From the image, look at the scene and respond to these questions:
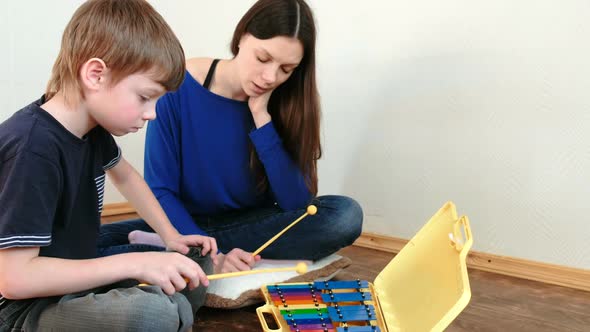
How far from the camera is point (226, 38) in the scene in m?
2.07

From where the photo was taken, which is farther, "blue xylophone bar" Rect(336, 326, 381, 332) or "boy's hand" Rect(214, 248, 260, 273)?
"boy's hand" Rect(214, 248, 260, 273)

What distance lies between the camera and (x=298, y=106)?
4.28 ft

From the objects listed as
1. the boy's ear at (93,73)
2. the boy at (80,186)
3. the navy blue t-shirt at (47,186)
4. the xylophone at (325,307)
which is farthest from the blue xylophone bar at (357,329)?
the boy's ear at (93,73)

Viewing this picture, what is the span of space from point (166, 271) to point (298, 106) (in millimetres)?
622

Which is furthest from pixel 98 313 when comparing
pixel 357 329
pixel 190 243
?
pixel 357 329

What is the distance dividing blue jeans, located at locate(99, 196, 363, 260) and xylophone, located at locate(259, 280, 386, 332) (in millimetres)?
293

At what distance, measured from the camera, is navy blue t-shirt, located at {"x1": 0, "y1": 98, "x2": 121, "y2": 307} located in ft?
2.38

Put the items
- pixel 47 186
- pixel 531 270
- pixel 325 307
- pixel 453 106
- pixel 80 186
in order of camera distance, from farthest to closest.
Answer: pixel 453 106
pixel 531 270
pixel 325 307
pixel 80 186
pixel 47 186

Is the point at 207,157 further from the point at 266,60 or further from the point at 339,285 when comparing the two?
the point at 339,285

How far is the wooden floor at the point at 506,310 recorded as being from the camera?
107 cm

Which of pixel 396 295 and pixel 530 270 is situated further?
pixel 530 270

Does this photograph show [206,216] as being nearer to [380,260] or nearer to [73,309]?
[380,260]

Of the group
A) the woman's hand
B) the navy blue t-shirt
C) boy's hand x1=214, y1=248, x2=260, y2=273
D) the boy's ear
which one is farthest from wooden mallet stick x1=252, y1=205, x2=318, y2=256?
the boy's ear

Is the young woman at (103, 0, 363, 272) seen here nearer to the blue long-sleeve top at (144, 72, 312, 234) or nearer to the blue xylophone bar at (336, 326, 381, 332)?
the blue long-sleeve top at (144, 72, 312, 234)
